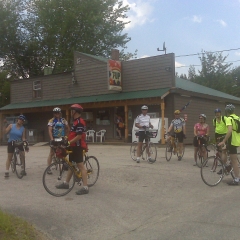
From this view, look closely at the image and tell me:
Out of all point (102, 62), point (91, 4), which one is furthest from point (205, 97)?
point (91, 4)

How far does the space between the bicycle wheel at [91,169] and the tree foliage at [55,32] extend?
32858mm

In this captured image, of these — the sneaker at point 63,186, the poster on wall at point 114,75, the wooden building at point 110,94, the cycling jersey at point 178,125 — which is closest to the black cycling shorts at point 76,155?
the sneaker at point 63,186

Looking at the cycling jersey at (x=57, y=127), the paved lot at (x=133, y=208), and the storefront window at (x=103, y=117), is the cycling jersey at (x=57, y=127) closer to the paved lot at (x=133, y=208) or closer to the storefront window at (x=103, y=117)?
the paved lot at (x=133, y=208)

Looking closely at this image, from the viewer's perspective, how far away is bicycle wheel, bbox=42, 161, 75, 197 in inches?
295

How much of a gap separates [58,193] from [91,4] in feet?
123

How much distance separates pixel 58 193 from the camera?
759 centimetres

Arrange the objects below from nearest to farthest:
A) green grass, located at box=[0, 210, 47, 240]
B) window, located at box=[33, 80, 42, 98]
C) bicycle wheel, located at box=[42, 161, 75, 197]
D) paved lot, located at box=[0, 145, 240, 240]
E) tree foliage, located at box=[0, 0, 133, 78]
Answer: green grass, located at box=[0, 210, 47, 240] < paved lot, located at box=[0, 145, 240, 240] < bicycle wheel, located at box=[42, 161, 75, 197] < window, located at box=[33, 80, 42, 98] < tree foliage, located at box=[0, 0, 133, 78]

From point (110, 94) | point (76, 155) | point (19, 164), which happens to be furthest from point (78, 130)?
point (110, 94)

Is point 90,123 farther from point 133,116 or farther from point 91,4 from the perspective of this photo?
point 91,4

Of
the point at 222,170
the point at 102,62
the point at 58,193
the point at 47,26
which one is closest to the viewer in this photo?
the point at 58,193

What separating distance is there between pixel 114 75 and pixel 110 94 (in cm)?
171

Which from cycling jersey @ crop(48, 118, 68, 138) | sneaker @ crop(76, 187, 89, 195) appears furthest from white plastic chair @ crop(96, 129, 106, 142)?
sneaker @ crop(76, 187, 89, 195)

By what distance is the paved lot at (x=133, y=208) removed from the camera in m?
5.54

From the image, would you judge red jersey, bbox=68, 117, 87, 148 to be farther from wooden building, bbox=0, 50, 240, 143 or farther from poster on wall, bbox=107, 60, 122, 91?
poster on wall, bbox=107, 60, 122, 91
